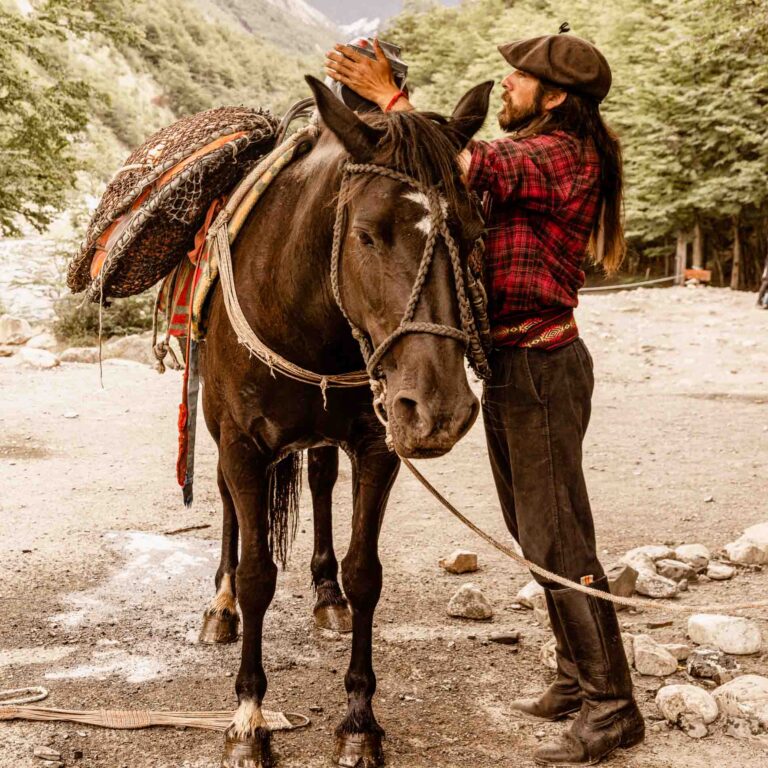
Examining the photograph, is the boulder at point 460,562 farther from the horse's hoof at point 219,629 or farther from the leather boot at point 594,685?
the leather boot at point 594,685

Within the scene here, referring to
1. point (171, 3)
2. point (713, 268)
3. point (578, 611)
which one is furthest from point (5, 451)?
point (171, 3)

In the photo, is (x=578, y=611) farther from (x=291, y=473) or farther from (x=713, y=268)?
(x=713, y=268)

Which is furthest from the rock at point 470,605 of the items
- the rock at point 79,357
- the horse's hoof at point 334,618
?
the rock at point 79,357

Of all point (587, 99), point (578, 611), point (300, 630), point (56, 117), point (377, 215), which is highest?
point (56, 117)

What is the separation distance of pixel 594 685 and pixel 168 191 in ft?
7.06

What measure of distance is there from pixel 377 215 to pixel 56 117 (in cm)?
803

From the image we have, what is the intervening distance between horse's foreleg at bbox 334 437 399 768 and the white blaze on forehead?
95cm

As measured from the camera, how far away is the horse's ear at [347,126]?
2025mm

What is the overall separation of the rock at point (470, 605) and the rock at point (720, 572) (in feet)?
3.83

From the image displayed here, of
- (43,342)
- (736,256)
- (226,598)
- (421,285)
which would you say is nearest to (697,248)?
(736,256)

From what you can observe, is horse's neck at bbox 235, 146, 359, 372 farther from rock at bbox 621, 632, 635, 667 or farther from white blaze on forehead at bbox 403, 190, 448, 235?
rock at bbox 621, 632, 635, 667

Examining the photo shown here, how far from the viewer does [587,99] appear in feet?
7.84

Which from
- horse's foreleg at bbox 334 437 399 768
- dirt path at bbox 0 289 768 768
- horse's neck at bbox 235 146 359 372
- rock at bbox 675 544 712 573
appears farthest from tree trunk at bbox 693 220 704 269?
horse's neck at bbox 235 146 359 372

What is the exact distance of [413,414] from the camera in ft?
6.32
